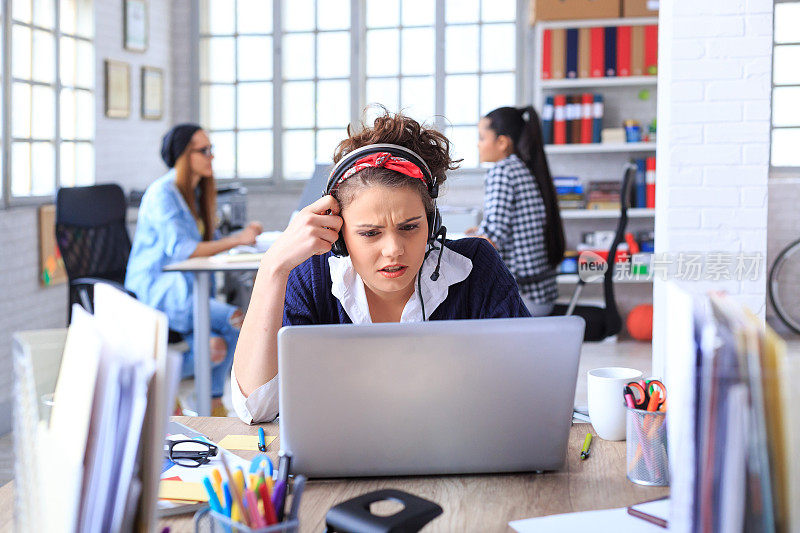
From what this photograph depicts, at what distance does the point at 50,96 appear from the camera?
4.65 m

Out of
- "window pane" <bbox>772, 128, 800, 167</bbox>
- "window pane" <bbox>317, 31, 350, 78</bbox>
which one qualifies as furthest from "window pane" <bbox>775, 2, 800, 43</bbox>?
"window pane" <bbox>317, 31, 350, 78</bbox>

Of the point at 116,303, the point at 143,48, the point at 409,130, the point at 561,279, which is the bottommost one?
the point at 561,279

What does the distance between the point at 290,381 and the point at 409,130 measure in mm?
728

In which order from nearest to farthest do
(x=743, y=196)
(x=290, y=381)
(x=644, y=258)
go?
(x=290, y=381) < (x=743, y=196) < (x=644, y=258)

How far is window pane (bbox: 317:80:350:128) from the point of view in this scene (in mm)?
6438

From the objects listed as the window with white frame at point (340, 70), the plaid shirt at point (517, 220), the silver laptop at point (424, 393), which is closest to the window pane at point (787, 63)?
the window with white frame at point (340, 70)

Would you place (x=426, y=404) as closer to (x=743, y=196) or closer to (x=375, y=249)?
(x=375, y=249)

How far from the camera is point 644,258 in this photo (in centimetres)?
522

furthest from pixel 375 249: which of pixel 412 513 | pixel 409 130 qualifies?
pixel 412 513

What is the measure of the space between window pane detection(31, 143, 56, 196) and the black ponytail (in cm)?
239

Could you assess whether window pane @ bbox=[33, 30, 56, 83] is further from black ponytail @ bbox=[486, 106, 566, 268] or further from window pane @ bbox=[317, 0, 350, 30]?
black ponytail @ bbox=[486, 106, 566, 268]

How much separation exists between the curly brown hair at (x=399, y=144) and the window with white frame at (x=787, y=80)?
14.9ft

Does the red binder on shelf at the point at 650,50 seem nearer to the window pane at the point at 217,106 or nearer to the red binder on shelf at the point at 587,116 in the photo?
the red binder on shelf at the point at 587,116

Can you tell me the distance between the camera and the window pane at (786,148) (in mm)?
5566
